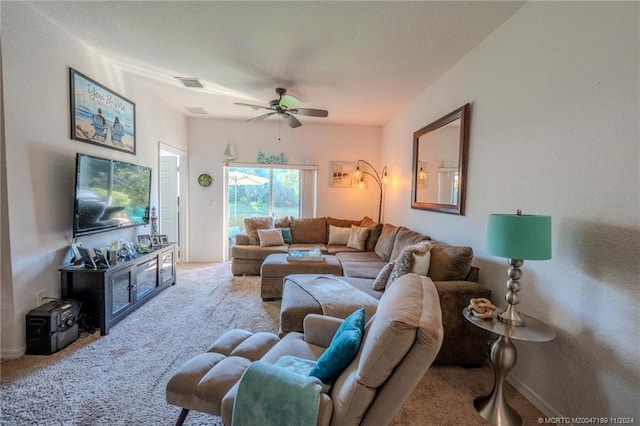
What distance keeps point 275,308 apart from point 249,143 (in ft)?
10.9

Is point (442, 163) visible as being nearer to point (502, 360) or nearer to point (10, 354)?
point (502, 360)

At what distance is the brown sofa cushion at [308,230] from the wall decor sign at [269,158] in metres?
1.17

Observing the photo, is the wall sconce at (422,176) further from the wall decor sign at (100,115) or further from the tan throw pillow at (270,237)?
the wall decor sign at (100,115)

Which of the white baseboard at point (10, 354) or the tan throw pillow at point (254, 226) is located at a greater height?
the tan throw pillow at point (254, 226)

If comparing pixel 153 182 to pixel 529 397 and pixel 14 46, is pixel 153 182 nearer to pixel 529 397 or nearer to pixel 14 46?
pixel 14 46

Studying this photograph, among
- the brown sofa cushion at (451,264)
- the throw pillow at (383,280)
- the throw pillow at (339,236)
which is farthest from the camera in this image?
the throw pillow at (339,236)

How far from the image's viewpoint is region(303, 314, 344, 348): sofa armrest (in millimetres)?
1703

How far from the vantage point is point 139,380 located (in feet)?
6.35

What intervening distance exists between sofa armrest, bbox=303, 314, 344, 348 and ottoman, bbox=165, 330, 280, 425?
11.1 inches

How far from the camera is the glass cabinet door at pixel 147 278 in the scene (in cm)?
311

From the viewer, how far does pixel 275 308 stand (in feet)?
10.5

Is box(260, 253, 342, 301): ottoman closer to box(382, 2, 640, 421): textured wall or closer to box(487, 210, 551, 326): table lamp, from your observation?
box(382, 2, 640, 421): textured wall

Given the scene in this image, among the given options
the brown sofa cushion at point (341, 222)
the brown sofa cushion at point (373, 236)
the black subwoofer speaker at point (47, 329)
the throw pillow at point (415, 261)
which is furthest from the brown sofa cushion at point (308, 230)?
the black subwoofer speaker at point (47, 329)

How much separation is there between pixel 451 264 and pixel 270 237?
2.99 m
